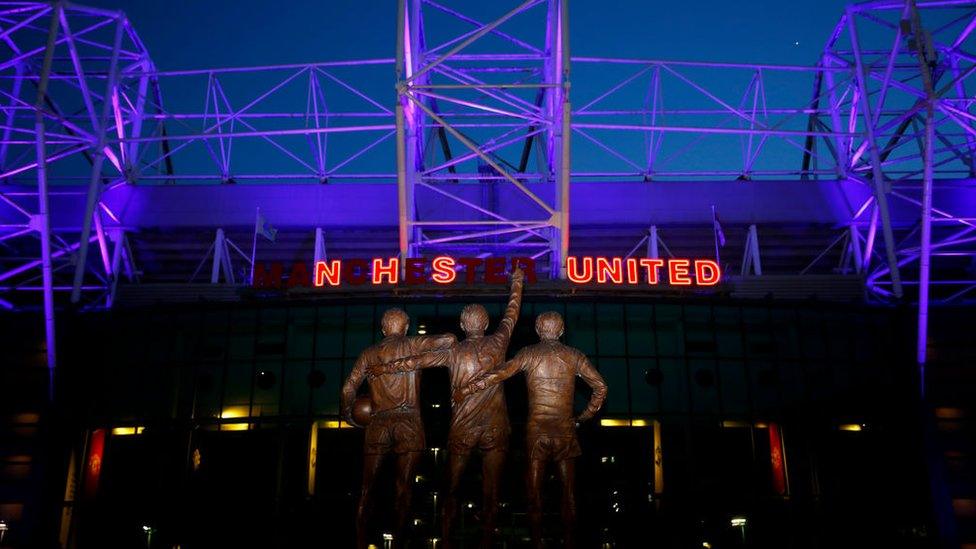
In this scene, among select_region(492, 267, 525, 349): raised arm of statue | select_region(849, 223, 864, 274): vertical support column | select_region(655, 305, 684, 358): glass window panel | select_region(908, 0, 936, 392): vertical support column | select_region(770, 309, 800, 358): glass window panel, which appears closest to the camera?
select_region(492, 267, 525, 349): raised arm of statue

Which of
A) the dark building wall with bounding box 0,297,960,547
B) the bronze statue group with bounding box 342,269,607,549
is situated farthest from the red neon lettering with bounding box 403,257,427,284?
the bronze statue group with bounding box 342,269,607,549

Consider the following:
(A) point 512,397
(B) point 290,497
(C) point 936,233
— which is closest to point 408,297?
(A) point 512,397

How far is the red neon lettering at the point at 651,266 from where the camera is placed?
92.4 feet

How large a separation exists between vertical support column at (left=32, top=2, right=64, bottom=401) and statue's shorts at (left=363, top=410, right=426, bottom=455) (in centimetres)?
1580

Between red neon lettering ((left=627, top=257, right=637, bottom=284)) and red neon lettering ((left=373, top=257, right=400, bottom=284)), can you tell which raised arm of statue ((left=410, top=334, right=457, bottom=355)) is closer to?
red neon lettering ((left=373, top=257, right=400, bottom=284))

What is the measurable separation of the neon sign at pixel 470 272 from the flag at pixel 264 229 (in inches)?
169

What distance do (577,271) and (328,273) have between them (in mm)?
8546

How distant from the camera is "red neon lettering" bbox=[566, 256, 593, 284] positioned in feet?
89.6

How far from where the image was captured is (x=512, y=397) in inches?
1014

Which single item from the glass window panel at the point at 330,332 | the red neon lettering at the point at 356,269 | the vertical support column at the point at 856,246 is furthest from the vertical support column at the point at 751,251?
the glass window panel at the point at 330,332

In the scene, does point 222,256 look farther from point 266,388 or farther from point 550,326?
point 550,326

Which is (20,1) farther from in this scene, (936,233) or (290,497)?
(936,233)

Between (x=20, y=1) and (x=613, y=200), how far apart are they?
23.0 metres

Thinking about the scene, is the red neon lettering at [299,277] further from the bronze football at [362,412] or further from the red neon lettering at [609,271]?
the bronze football at [362,412]
